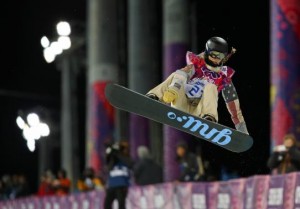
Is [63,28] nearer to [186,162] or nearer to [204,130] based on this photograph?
[204,130]

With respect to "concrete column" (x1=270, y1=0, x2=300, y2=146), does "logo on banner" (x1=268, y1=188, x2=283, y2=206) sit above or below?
below

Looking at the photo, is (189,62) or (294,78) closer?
(189,62)

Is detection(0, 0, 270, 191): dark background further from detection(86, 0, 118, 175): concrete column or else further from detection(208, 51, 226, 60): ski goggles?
detection(86, 0, 118, 175): concrete column

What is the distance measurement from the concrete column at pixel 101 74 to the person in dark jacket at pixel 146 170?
11.4m

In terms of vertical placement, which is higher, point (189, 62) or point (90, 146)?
point (90, 146)

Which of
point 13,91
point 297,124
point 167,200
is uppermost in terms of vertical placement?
point 13,91

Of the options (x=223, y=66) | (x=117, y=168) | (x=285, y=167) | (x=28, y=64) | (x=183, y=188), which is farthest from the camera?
(x=28, y=64)

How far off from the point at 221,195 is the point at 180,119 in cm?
597

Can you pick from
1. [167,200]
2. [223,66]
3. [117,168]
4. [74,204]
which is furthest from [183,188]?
[223,66]

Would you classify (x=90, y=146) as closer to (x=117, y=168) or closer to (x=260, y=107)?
(x=260, y=107)

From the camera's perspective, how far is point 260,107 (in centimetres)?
2034

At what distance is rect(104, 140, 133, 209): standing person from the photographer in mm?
14680

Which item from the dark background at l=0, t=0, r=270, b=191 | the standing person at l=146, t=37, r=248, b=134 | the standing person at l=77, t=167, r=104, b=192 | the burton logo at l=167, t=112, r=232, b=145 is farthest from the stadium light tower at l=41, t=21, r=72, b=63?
the standing person at l=77, t=167, r=104, b=192

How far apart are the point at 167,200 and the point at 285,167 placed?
277 centimetres
